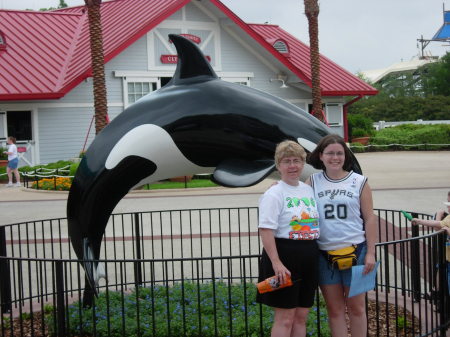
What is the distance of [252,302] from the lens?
6.17 metres

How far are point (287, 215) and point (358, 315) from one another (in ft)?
3.11

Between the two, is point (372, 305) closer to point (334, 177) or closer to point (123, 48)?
point (334, 177)

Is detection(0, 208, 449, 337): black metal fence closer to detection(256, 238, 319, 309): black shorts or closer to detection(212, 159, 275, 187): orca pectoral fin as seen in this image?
detection(256, 238, 319, 309): black shorts

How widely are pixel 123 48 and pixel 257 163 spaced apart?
21351mm

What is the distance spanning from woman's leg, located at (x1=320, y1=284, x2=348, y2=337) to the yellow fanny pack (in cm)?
22

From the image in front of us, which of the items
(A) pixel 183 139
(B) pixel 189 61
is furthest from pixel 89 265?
(B) pixel 189 61

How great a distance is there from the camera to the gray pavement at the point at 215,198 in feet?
45.3

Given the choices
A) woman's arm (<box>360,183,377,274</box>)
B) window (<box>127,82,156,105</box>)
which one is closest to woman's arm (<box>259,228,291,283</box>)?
woman's arm (<box>360,183,377,274</box>)

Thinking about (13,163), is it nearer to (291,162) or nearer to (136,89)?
(136,89)

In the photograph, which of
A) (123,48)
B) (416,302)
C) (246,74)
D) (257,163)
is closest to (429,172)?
(246,74)

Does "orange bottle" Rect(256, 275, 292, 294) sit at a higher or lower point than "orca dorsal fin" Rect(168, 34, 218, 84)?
lower

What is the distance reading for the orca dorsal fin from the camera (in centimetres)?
549

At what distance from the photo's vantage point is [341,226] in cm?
400

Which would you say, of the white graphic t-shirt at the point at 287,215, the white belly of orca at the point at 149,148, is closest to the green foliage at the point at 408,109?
the white belly of orca at the point at 149,148
